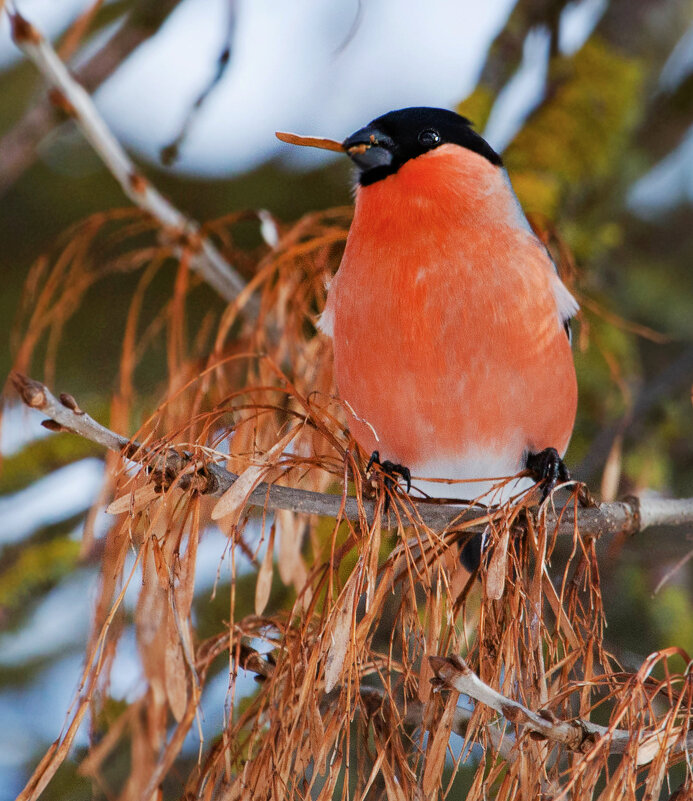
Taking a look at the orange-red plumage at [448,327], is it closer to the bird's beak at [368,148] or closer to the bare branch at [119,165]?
the bird's beak at [368,148]

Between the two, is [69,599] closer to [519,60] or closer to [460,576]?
[460,576]

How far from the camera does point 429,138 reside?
1497 mm

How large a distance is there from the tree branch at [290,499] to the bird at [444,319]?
0.10 meters

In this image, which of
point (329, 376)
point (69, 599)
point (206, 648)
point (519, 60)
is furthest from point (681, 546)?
point (69, 599)

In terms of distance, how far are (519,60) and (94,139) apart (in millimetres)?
971

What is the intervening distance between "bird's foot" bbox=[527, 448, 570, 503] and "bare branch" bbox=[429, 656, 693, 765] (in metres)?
0.43

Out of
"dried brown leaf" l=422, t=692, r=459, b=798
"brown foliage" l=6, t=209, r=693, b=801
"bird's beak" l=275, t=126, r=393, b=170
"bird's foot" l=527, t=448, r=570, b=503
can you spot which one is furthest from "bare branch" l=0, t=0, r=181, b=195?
"dried brown leaf" l=422, t=692, r=459, b=798

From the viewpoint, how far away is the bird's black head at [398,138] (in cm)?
145

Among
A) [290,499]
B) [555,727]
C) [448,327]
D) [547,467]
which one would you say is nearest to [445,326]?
[448,327]

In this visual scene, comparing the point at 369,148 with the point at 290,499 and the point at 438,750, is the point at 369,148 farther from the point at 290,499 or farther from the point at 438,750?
the point at 438,750

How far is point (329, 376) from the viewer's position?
1.68 meters

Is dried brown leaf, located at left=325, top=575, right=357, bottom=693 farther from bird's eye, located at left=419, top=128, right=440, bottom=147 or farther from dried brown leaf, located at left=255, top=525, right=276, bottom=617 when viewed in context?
bird's eye, located at left=419, top=128, right=440, bottom=147

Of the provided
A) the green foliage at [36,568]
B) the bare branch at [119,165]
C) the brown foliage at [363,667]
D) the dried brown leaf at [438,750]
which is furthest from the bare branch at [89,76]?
the dried brown leaf at [438,750]

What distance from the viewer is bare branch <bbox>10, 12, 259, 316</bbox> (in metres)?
1.35
